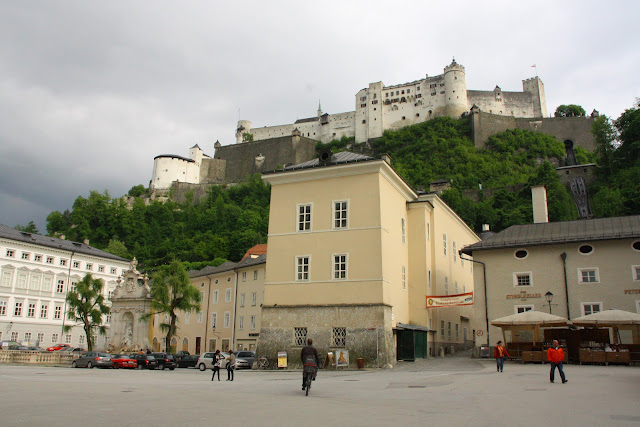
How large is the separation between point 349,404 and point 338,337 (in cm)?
1600

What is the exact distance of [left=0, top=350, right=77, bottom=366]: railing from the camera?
35438mm

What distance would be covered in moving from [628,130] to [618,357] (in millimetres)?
53551

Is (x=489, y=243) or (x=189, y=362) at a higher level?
(x=489, y=243)

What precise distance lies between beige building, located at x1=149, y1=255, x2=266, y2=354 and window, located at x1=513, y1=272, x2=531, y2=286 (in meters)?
19.9

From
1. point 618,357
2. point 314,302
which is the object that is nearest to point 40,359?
point 314,302

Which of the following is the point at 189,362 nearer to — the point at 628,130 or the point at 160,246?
the point at 628,130

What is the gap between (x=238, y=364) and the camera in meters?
32.0

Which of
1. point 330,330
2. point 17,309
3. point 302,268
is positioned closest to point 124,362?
Answer: point 302,268

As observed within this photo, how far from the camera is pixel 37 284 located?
60.6 metres

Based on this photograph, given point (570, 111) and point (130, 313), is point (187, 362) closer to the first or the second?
point (130, 313)

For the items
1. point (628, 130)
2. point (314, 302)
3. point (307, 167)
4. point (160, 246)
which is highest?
point (628, 130)

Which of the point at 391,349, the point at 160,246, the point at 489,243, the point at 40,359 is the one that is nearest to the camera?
the point at 391,349

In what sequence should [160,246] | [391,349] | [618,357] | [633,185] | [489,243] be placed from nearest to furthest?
[618,357] < [391,349] < [489,243] < [633,185] < [160,246]

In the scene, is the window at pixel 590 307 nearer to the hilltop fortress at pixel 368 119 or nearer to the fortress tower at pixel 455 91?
the hilltop fortress at pixel 368 119
